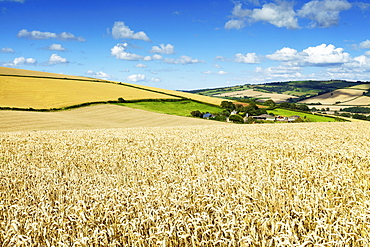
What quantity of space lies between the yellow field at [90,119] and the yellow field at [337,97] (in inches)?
4876

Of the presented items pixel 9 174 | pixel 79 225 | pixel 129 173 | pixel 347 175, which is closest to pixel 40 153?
pixel 9 174

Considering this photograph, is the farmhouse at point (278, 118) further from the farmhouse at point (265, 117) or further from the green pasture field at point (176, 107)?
the green pasture field at point (176, 107)

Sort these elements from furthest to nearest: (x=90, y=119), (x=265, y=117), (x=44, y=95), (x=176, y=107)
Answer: (x=176, y=107) < (x=265, y=117) < (x=44, y=95) < (x=90, y=119)

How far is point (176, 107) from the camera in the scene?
80.3 meters

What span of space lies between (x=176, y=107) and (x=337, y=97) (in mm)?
123452

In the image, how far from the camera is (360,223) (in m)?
4.49

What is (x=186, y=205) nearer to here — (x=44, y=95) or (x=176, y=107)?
(x=176, y=107)

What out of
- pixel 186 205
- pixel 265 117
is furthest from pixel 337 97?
pixel 186 205

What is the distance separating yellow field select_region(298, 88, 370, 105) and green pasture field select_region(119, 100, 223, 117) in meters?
102

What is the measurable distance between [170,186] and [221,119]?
207 feet

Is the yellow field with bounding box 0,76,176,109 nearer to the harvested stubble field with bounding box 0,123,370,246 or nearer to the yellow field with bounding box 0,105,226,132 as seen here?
the yellow field with bounding box 0,105,226,132

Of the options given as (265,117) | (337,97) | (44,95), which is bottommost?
(265,117)

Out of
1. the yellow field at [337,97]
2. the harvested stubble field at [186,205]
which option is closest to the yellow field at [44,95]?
the harvested stubble field at [186,205]

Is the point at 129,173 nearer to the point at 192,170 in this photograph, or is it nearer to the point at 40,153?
the point at 192,170
